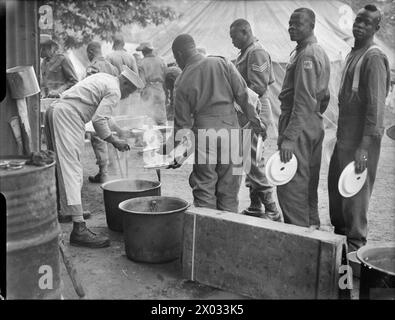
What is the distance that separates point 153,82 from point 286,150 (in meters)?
6.02

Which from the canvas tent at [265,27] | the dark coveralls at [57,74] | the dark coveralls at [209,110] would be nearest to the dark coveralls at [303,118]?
the dark coveralls at [209,110]

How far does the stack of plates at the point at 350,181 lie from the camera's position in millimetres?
3754

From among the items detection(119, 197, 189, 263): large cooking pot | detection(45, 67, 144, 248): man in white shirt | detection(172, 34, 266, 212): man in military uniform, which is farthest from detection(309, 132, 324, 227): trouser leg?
detection(45, 67, 144, 248): man in white shirt

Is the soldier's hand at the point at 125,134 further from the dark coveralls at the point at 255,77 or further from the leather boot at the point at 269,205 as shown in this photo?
the leather boot at the point at 269,205

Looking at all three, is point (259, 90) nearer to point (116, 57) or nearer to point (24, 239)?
point (24, 239)

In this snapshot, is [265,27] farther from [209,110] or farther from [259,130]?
[209,110]

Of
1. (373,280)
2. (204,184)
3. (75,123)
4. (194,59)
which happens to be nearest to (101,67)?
(75,123)

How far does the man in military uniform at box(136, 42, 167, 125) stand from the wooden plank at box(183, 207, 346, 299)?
238 inches

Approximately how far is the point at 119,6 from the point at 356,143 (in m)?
2.59

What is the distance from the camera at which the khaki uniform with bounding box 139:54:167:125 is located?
9.49m

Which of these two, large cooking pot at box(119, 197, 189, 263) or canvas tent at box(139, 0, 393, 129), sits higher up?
canvas tent at box(139, 0, 393, 129)

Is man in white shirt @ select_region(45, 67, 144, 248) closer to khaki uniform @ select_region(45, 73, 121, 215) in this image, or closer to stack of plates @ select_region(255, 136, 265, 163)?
khaki uniform @ select_region(45, 73, 121, 215)

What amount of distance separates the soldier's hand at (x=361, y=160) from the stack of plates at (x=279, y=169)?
569 mm

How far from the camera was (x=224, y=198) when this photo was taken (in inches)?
171
